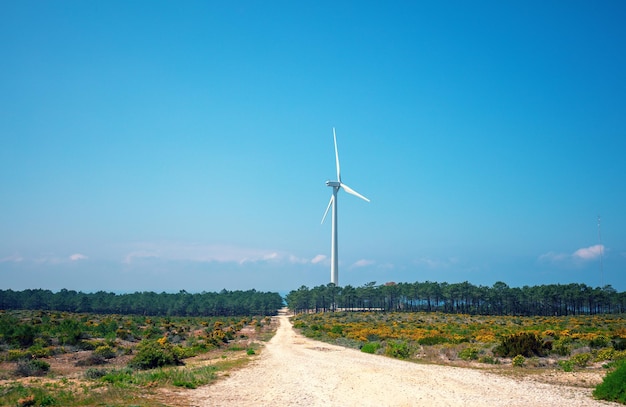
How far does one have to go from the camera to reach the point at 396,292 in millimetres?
135750

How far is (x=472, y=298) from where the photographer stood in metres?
123

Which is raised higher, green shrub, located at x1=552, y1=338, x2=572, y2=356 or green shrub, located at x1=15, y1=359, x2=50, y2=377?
green shrub, located at x1=552, y1=338, x2=572, y2=356

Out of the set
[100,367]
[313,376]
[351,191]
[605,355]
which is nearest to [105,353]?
[100,367]

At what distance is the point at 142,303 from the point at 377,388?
395 ft

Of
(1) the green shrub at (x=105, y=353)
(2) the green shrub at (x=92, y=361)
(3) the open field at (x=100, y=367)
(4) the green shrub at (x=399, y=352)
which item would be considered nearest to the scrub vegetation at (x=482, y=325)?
(4) the green shrub at (x=399, y=352)

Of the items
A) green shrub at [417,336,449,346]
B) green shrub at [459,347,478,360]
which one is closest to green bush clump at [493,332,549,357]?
green shrub at [459,347,478,360]

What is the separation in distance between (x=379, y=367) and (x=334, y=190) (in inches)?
3814

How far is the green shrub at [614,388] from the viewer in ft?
53.6

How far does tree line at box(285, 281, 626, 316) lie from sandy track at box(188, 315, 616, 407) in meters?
104

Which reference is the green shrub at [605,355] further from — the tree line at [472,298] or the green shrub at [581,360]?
the tree line at [472,298]

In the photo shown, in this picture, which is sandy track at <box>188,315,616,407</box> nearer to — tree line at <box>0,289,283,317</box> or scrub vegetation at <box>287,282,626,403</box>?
scrub vegetation at <box>287,282,626,403</box>

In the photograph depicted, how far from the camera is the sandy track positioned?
16.5m

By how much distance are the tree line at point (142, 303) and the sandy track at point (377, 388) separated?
4403 inches

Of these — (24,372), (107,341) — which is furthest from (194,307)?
(24,372)
